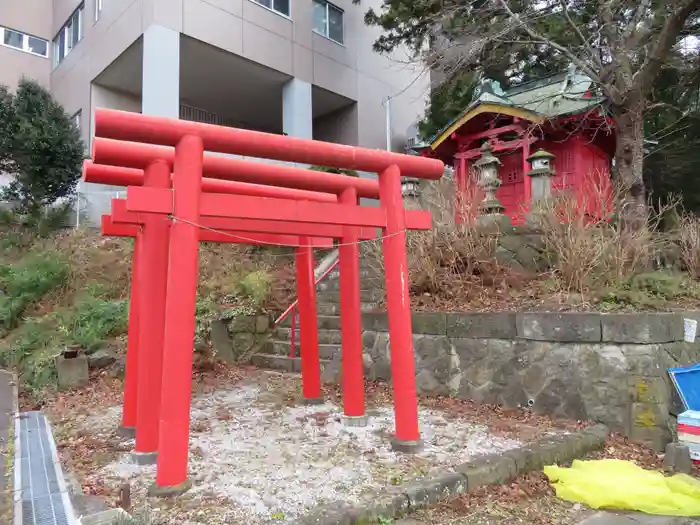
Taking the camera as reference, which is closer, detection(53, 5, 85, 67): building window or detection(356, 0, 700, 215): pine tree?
detection(356, 0, 700, 215): pine tree

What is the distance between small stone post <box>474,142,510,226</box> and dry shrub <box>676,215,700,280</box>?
261 cm

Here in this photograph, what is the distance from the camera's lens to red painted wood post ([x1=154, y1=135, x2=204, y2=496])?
3453mm

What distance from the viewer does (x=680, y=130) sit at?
493 inches

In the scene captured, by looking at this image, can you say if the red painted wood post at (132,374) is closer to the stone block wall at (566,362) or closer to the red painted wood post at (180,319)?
the red painted wood post at (180,319)

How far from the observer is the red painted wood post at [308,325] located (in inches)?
229

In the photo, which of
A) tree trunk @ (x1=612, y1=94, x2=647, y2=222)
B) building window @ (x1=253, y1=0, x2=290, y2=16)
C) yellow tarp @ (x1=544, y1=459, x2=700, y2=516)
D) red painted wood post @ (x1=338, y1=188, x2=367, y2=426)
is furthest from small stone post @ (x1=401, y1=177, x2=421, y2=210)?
building window @ (x1=253, y1=0, x2=290, y2=16)

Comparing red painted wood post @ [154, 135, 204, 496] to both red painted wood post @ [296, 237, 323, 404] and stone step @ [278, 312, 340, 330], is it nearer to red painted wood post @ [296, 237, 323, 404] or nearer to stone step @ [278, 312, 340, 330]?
red painted wood post @ [296, 237, 323, 404]

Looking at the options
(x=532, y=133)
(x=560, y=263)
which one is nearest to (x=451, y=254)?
(x=560, y=263)

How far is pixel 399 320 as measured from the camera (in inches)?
177

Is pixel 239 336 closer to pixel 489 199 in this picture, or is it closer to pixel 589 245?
pixel 489 199

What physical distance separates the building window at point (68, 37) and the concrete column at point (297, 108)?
728 cm

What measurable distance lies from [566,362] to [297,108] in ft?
42.7

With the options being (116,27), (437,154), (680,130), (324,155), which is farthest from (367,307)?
(116,27)

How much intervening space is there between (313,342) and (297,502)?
2630 mm
